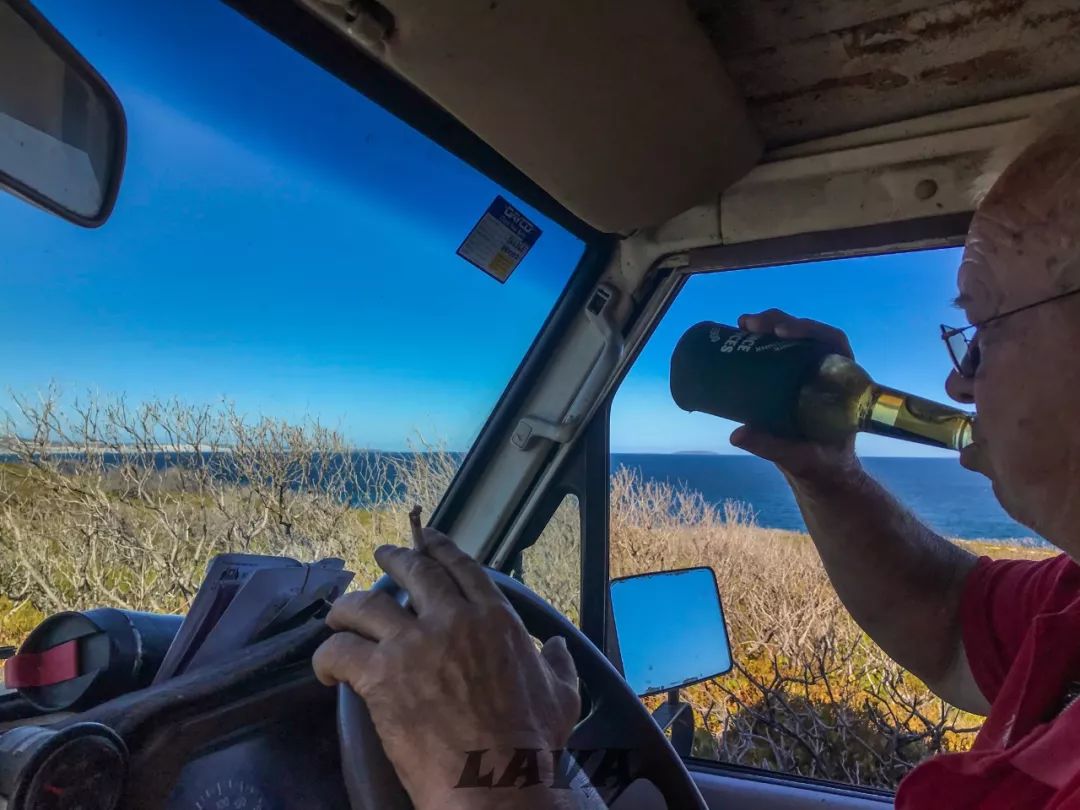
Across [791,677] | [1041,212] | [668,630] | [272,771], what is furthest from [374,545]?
[791,677]

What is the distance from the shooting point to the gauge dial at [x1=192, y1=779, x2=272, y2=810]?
0.97 meters

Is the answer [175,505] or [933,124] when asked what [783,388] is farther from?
[175,505]

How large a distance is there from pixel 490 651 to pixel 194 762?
0.40 meters

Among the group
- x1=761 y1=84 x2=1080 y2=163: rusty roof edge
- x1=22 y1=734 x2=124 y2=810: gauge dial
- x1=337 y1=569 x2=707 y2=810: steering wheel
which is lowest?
x1=22 y1=734 x2=124 y2=810: gauge dial

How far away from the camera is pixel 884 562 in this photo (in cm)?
166

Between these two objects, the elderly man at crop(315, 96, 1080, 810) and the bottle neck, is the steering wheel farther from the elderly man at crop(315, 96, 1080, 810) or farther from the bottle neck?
the bottle neck

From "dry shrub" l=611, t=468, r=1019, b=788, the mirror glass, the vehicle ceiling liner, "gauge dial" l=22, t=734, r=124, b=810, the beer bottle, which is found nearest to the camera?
"gauge dial" l=22, t=734, r=124, b=810

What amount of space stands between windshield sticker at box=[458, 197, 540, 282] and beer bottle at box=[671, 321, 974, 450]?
49 cm

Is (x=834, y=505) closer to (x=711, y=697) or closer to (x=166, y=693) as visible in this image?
(x=166, y=693)

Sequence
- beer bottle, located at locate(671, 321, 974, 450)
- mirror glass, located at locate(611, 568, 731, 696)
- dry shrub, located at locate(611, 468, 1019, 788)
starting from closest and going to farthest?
beer bottle, located at locate(671, 321, 974, 450)
mirror glass, located at locate(611, 568, 731, 696)
dry shrub, located at locate(611, 468, 1019, 788)

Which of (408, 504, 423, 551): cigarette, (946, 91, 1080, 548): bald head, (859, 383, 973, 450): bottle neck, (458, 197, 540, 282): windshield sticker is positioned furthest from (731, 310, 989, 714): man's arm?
(408, 504, 423, 551): cigarette

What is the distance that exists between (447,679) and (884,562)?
1.13 m

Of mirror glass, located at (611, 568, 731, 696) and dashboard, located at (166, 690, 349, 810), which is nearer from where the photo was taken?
dashboard, located at (166, 690, 349, 810)

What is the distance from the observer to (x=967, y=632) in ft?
4.95
